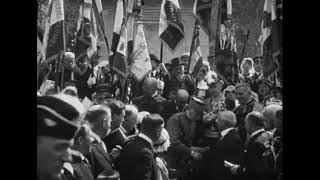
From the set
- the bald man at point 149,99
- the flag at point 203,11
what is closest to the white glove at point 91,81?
the bald man at point 149,99

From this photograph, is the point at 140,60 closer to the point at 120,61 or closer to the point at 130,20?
the point at 120,61

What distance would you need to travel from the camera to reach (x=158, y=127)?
4.93 metres

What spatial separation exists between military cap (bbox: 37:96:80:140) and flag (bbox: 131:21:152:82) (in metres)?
2.47

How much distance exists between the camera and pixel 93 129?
4.68 m

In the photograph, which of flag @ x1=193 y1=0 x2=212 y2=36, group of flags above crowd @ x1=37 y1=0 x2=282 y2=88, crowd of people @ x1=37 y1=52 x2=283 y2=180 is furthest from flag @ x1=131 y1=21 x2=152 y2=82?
flag @ x1=193 y1=0 x2=212 y2=36

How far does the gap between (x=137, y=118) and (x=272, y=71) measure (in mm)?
1503

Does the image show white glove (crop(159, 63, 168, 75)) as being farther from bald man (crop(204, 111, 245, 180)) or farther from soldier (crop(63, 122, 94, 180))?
soldier (crop(63, 122, 94, 180))

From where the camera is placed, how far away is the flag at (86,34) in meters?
6.61

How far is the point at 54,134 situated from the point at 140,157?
106 cm

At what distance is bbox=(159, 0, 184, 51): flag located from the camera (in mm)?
6594
